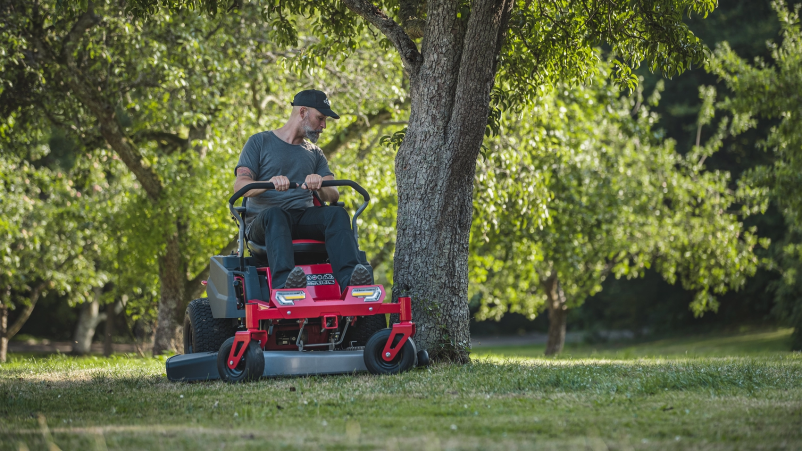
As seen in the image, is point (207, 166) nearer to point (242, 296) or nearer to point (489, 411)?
point (242, 296)

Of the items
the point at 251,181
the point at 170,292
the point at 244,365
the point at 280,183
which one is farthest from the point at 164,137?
the point at 244,365

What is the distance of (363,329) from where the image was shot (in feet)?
20.2

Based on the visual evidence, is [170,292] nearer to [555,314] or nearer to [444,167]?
[444,167]

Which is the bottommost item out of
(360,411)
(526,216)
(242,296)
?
(360,411)

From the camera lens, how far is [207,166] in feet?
39.4

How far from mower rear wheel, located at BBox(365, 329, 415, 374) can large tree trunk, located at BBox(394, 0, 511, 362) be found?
796mm

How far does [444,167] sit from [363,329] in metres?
1.44

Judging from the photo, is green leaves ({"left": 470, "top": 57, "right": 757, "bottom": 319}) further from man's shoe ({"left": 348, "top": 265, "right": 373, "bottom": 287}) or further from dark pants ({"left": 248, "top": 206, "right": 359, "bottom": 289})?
man's shoe ({"left": 348, "top": 265, "right": 373, "bottom": 287})

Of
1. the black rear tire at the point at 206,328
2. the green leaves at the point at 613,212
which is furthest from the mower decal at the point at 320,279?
the green leaves at the point at 613,212

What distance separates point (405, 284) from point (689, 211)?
11.6 meters

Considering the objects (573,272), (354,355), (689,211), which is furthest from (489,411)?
(689,211)

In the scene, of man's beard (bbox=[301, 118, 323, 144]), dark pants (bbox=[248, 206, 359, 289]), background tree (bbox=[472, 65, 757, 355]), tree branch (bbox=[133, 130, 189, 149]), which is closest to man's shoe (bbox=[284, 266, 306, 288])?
dark pants (bbox=[248, 206, 359, 289])

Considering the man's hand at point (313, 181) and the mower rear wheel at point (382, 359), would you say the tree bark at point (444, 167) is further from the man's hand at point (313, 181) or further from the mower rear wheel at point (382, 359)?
the man's hand at point (313, 181)

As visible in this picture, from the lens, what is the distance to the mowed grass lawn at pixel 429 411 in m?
3.30
